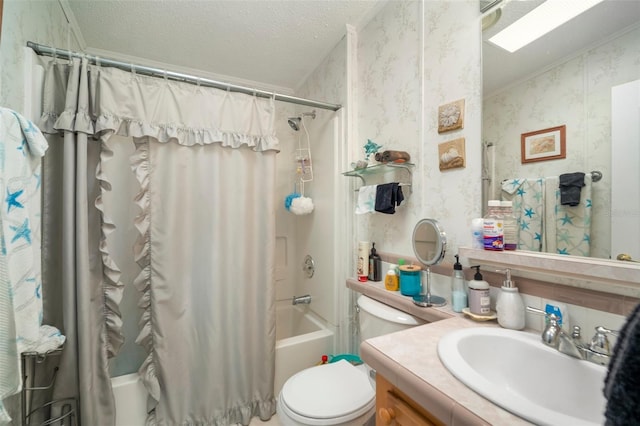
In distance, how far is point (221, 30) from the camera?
1.77 meters

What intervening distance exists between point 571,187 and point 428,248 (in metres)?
0.55

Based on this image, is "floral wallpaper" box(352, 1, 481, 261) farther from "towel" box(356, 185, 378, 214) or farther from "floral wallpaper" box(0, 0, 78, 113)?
"floral wallpaper" box(0, 0, 78, 113)

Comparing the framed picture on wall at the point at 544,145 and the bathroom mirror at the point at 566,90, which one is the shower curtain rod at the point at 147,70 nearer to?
the bathroom mirror at the point at 566,90

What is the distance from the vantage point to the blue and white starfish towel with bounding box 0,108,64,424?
74 centimetres

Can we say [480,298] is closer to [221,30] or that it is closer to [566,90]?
[566,90]

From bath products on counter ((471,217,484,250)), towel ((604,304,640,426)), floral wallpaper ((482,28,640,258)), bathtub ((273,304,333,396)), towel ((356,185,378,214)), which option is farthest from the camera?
bathtub ((273,304,333,396))

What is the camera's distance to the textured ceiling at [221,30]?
5.10 ft

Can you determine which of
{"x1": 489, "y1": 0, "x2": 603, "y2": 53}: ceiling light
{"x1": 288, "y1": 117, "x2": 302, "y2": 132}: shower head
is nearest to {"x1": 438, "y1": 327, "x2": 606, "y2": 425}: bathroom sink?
{"x1": 489, "y1": 0, "x2": 603, "y2": 53}: ceiling light

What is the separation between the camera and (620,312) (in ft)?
2.29

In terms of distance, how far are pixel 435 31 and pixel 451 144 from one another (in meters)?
0.55

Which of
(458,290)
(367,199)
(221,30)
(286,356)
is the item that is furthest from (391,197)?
(221,30)

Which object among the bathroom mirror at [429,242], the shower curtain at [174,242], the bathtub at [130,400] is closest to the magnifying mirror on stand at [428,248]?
the bathroom mirror at [429,242]

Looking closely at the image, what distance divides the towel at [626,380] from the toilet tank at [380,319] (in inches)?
36.1

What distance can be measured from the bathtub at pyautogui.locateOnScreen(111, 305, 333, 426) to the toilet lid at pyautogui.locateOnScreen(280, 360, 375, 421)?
460 millimetres
